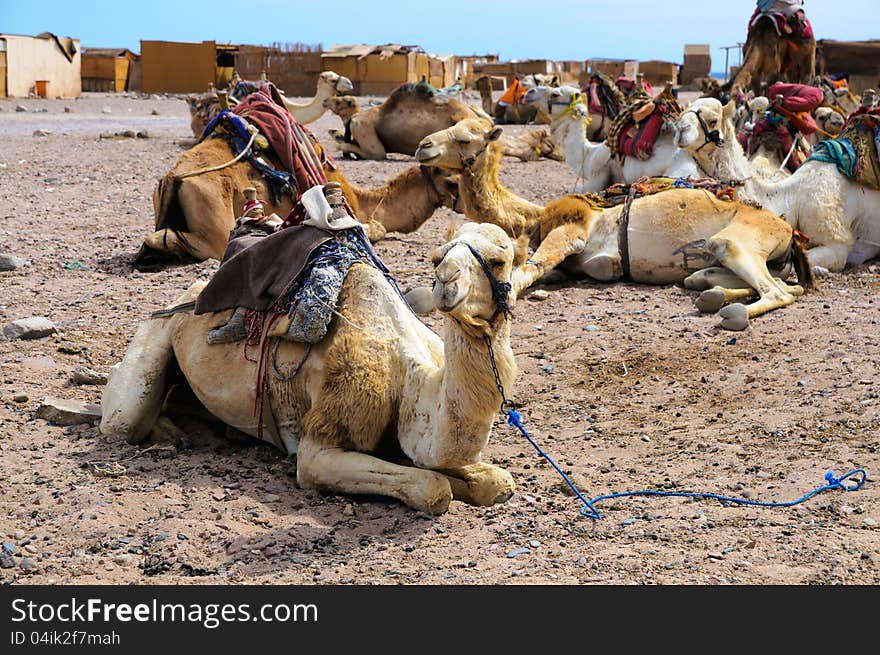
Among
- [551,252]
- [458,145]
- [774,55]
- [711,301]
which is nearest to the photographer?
[711,301]

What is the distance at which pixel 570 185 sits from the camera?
1379 centimetres

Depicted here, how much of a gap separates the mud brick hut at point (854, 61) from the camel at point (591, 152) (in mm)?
9860

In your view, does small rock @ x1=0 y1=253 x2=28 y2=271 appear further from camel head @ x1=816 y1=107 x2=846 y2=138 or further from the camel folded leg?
camel head @ x1=816 y1=107 x2=846 y2=138

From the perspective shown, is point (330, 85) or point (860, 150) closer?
point (860, 150)

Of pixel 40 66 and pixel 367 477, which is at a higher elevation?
pixel 40 66

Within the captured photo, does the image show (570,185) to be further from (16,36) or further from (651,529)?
Answer: (16,36)

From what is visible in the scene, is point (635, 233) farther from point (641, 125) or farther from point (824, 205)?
point (641, 125)

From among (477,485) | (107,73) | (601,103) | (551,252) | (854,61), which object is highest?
(107,73)

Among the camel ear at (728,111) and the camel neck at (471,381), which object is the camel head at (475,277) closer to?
the camel neck at (471,381)

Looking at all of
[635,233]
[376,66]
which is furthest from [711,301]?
[376,66]

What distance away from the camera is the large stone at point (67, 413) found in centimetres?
538

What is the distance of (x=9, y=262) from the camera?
8641 mm

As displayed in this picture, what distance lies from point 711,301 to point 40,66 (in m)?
27.9

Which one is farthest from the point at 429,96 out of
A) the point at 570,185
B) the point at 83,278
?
the point at 83,278
